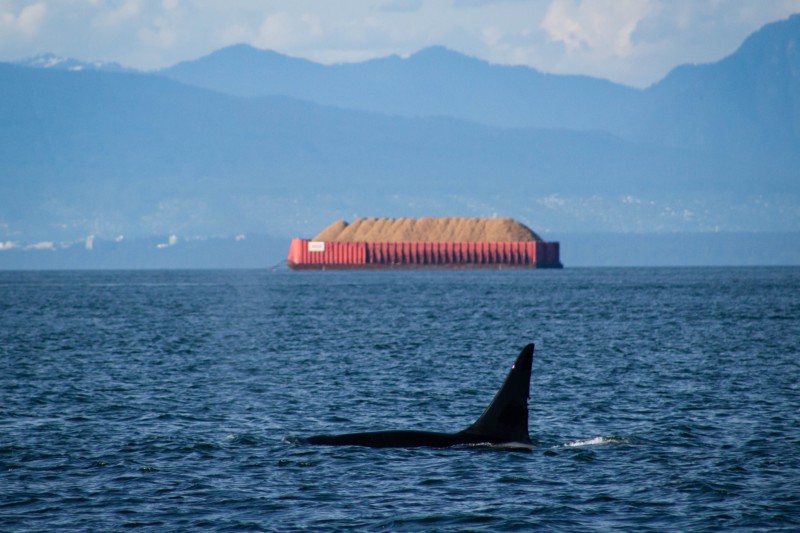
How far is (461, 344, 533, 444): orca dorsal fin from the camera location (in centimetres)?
2288

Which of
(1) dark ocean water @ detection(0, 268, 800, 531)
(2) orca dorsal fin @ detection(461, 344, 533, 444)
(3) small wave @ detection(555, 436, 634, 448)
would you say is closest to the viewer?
(1) dark ocean water @ detection(0, 268, 800, 531)

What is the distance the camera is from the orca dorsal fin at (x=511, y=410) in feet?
75.0

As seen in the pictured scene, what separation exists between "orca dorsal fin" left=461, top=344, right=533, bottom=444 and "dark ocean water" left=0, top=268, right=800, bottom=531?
1.48 feet

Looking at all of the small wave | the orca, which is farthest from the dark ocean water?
the orca

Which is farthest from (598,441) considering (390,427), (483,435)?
(390,427)

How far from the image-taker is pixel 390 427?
2772cm

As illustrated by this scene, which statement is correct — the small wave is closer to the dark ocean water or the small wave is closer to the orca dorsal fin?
the dark ocean water

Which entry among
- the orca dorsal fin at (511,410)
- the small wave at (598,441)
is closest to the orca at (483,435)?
the orca dorsal fin at (511,410)

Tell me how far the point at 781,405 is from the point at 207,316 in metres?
59.3

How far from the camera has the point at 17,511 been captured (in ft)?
62.9

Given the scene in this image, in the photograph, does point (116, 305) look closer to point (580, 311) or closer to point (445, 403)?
point (580, 311)

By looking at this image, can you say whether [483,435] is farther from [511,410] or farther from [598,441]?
[598,441]

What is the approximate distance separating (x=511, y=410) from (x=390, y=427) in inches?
199

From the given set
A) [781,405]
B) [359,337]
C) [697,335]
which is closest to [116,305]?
[359,337]
